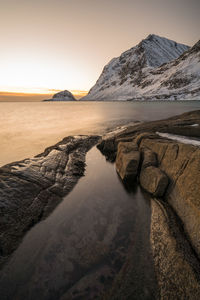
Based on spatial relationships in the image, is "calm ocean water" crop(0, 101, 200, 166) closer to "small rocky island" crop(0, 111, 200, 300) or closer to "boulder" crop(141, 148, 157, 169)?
"small rocky island" crop(0, 111, 200, 300)

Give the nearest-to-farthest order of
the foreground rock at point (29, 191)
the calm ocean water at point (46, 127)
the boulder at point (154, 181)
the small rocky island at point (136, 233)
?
the small rocky island at point (136, 233) < the foreground rock at point (29, 191) < the boulder at point (154, 181) < the calm ocean water at point (46, 127)

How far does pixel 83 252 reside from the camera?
4.11m

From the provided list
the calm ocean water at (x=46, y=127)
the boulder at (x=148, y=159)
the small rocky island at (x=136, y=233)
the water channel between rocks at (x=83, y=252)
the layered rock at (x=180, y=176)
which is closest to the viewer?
the small rocky island at (x=136, y=233)

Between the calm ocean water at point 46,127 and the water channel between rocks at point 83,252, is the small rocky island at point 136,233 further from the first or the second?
the calm ocean water at point 46,127

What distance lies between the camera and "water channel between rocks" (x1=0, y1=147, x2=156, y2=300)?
3.30 meters

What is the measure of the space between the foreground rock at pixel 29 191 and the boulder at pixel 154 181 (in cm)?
366

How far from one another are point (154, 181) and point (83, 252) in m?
3.68

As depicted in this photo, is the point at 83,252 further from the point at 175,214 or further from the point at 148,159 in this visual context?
the point at 148,159

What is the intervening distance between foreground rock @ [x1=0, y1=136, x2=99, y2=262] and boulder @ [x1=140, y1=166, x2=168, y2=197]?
12.0 feet

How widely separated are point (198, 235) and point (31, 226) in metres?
4.99

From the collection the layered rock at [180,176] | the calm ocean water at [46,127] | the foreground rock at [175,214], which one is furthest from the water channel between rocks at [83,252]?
the calm ocean water at [46,127]

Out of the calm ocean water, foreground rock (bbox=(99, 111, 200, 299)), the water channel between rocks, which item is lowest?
the calm ocean water

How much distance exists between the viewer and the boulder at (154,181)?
5.70 meters

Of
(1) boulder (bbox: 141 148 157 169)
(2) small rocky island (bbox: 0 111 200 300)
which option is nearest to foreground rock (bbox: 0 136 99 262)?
(2) small rocky island (bbox: 0 111 200 300)
